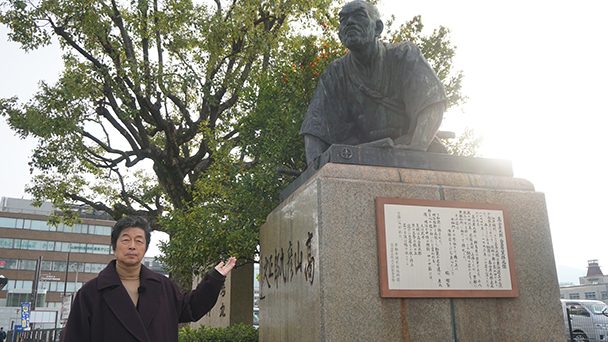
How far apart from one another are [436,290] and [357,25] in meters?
1.99

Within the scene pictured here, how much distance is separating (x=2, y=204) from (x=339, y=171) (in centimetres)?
5647

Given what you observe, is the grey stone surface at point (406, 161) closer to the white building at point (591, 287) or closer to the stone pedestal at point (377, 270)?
the stone pedestal at point (377, 270)

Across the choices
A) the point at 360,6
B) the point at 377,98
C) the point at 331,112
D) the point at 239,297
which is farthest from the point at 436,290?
the point at 239,297

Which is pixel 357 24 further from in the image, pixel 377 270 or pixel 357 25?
pixel 377 270

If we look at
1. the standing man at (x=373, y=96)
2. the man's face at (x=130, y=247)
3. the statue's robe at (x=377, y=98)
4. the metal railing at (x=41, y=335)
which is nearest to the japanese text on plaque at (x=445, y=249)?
the standing man at (x=373, y=96)

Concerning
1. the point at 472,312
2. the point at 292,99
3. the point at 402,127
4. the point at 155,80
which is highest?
the point at 155,80

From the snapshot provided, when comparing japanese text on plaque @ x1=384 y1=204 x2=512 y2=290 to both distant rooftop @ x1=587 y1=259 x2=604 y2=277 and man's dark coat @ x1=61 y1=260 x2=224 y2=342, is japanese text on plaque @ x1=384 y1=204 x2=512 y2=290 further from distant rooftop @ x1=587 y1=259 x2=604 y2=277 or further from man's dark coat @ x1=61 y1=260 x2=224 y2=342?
distant rooftop @ x1=587 y1=259 x2=604 y2=277

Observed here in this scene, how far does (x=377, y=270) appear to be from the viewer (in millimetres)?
2887

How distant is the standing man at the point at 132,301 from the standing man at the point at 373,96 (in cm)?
150

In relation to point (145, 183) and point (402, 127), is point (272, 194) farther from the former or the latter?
point (145, 183)

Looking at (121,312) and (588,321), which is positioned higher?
(121,312)

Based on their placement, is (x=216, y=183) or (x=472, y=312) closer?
(x=472, y=312)

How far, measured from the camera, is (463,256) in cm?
308

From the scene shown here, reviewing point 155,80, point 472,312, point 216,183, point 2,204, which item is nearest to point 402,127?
point 472,312
